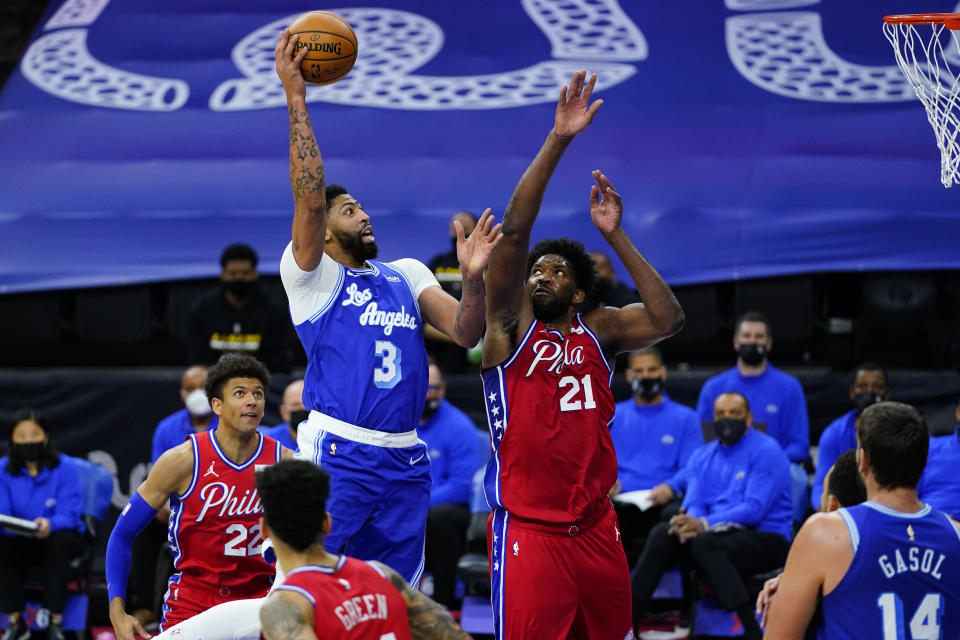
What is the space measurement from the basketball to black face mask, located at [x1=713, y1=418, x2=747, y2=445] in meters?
3.83

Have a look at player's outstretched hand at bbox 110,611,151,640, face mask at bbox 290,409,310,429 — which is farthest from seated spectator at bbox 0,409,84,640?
player's outstretched hand at bbox 110,611,151,640

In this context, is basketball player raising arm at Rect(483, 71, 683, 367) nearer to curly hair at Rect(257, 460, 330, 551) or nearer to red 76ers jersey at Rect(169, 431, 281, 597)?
red 76ers jersey at Rect(169, 431, 281, 597)

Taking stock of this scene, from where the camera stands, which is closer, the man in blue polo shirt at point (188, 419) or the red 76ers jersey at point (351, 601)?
the red 76ers jersey at point (351, 601)

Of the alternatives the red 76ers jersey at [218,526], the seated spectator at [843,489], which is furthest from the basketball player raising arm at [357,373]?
the seated spectator at [843,489]

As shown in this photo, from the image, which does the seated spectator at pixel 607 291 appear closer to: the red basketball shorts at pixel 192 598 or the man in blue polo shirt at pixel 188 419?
the man in blue polo shirt at pixel 188 419

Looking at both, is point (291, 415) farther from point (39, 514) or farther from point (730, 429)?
point (730, 429)

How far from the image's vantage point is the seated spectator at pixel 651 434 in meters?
8.63

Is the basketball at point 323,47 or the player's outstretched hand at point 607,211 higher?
the basketball at point 323,47

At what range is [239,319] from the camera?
954 cm

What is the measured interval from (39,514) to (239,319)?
1.93 m

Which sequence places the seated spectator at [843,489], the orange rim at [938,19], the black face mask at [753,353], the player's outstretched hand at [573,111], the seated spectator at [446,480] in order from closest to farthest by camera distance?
the seated spectator at [843,489], the player's outstretched hand at [573,111], the orange rim at [938,19], the seated spectator at [446,480], the black face mask at [753,353]

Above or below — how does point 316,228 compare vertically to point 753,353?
above

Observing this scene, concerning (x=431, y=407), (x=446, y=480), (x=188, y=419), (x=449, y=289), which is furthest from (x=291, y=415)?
(x=449, y=289)

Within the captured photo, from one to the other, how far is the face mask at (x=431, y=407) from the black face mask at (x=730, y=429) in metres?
1.90
